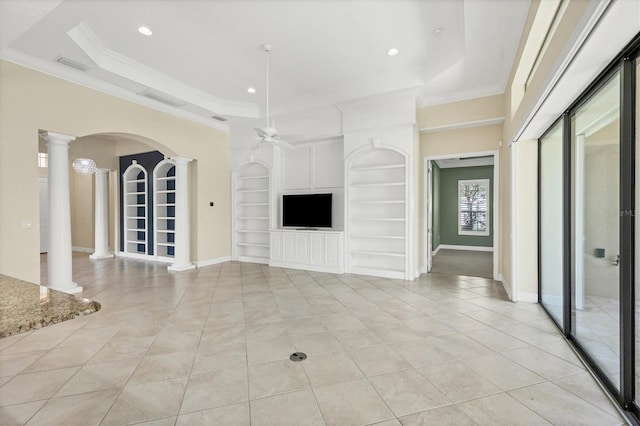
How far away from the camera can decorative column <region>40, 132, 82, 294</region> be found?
15.2 feet

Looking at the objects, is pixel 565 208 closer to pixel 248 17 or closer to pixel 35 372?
pixel 248 17

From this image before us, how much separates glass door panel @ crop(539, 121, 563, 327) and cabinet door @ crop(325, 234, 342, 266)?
3400 mm

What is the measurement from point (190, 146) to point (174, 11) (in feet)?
11.9

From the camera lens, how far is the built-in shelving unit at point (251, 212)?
7.66m

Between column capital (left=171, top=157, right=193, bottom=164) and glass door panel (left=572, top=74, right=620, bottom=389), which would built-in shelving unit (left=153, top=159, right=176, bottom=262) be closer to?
column capital (left=171, top=157, right=193, bottom=164)

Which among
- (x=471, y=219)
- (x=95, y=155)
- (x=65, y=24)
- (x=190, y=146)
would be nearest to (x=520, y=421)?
(x=65, y=24)

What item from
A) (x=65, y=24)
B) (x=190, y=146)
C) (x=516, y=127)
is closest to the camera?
(x=65, y=24)

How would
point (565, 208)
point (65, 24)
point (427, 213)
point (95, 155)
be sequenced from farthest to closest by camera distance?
1. point (95, 155)
2. point (427, 213)
3. point (65, 24)
4. point (565, 208)

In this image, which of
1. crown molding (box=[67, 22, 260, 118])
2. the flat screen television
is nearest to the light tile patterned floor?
the flat screen television

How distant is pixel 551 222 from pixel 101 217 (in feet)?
34.8

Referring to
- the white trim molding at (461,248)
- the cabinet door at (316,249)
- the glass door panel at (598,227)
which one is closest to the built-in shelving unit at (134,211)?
the cabinet door at (316,249)

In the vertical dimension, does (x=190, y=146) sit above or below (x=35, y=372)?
above

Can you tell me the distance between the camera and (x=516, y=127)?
157 inches

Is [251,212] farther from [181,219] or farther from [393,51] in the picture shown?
[393,51]
